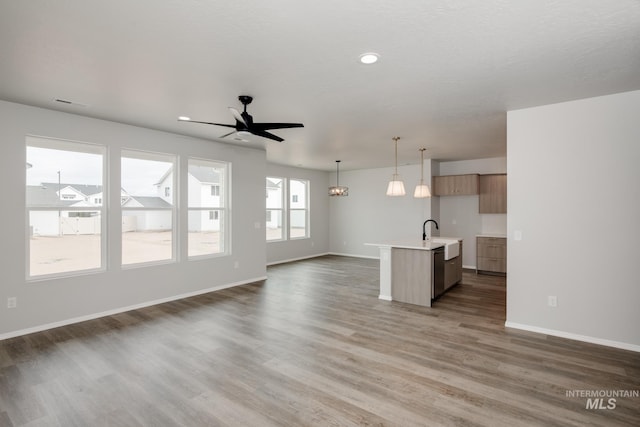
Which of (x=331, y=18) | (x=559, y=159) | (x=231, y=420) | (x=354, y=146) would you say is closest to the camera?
(x=331, y=18)

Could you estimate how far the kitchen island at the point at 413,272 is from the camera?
4855mm

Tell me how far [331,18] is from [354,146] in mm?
4182

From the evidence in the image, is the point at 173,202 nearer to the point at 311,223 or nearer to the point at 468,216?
the point at 311,223

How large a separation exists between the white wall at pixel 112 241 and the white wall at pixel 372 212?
3892mm

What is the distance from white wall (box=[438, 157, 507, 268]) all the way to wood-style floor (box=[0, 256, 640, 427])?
3.46m

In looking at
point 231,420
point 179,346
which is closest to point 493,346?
point 231,420

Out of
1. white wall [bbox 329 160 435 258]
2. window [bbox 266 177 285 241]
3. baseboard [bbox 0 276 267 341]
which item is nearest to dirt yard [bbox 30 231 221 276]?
baseboard [bbox 0 276 267 341]

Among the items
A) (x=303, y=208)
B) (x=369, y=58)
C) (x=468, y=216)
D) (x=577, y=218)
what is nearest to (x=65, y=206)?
(x=369, y=58)

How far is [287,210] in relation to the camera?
903 cm

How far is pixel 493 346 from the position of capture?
11.3 ft

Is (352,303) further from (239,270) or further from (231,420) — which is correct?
(231,420)

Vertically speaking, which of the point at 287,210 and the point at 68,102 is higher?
the point at 68,102

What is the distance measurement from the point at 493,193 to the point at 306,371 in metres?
6.32

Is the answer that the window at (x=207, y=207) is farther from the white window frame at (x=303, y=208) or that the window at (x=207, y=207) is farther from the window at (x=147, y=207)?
the white window frame at (x=303, y=208)
